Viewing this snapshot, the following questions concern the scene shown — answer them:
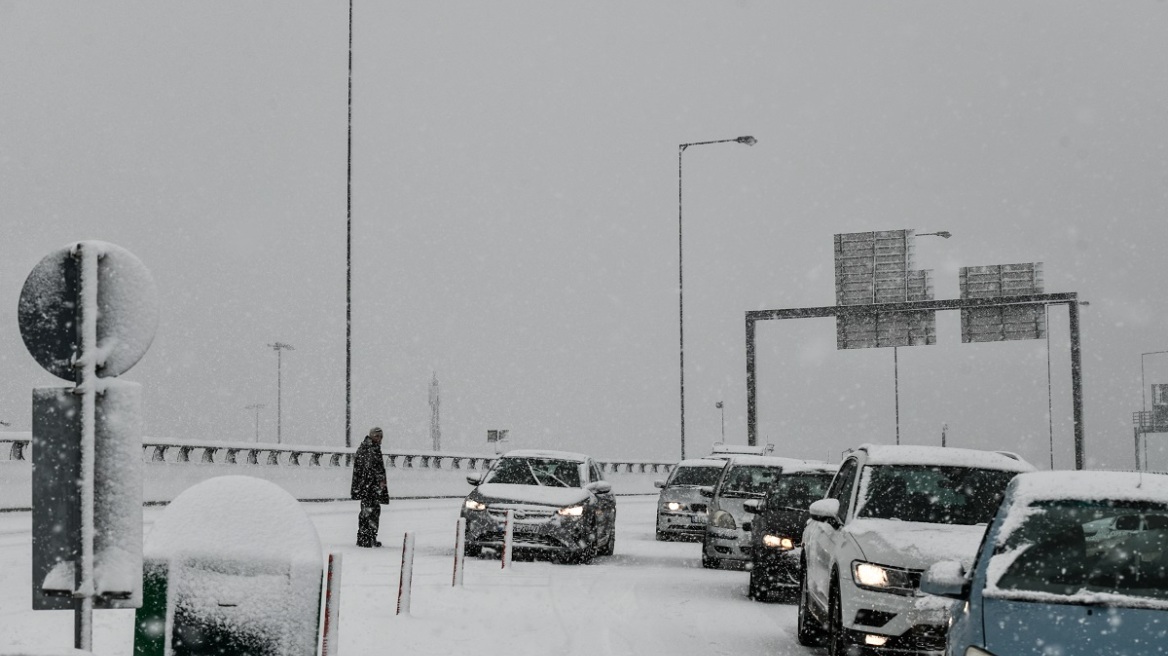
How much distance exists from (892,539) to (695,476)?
16.8 meters

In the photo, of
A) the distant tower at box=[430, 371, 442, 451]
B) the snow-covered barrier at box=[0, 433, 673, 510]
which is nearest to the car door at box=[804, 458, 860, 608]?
the snow-covered barrier at box=[0, 433, 673, 510]

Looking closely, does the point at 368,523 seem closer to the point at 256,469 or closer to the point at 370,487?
the point at 370,487

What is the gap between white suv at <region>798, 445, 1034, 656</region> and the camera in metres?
9.88

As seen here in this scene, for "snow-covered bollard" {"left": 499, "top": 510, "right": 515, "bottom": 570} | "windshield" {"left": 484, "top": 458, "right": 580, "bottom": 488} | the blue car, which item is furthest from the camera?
"windshield" {"left": 484, "top": 458, "right": 580, "bottom": 488}

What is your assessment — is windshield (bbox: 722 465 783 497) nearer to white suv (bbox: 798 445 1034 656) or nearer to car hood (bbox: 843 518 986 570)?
white suv (bbox: 798 445 1034 656)

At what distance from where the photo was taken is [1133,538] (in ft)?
23.9

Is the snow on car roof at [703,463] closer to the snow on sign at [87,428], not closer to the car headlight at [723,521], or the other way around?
the car headlight at [723,521]

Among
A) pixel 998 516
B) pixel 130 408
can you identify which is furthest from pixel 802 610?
pixel 130 408

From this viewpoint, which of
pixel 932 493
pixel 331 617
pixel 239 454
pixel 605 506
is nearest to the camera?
pixel 331 617

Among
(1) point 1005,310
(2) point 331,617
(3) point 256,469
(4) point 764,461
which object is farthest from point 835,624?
(1) point 1005,310

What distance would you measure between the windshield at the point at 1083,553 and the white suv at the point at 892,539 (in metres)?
2.45

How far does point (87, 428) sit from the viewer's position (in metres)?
5.88

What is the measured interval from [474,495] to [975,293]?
30.5 meters

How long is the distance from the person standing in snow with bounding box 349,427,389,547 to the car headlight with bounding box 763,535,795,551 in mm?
7303
